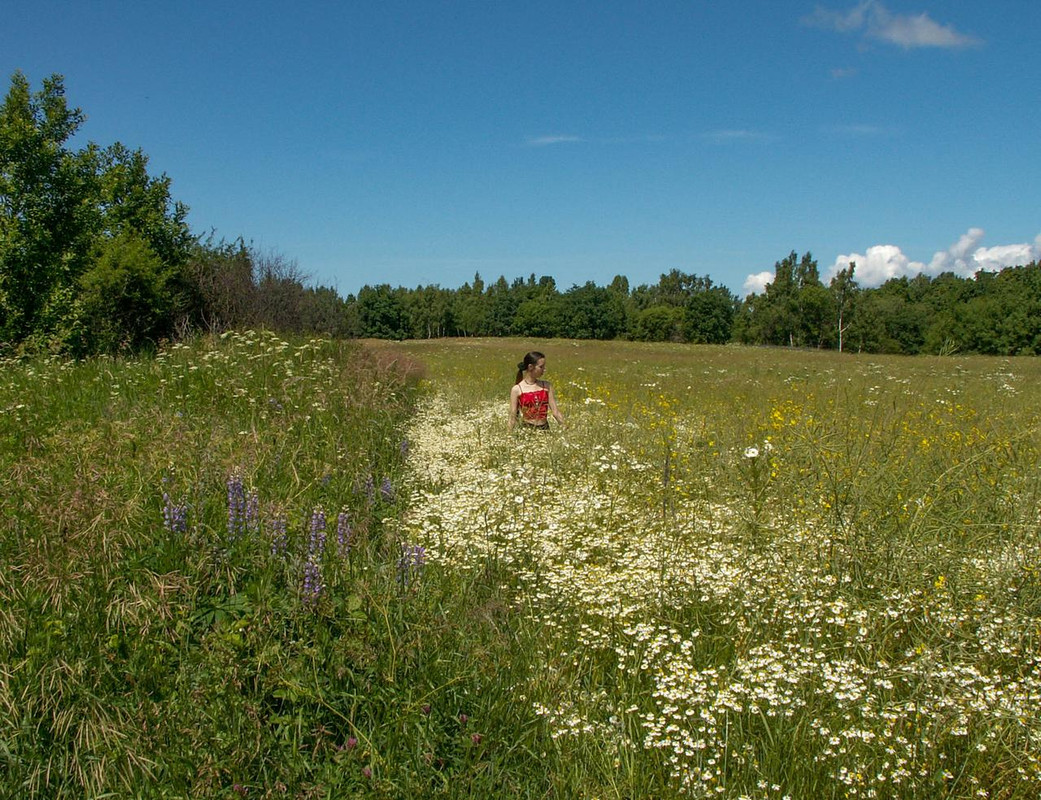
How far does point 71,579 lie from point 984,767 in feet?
13.7

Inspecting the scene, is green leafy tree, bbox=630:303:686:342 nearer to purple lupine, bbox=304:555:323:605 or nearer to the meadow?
the meadow

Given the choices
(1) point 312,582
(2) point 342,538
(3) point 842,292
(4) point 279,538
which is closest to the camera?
(1) point 312,582

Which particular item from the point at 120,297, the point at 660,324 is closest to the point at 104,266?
the point at 120,297

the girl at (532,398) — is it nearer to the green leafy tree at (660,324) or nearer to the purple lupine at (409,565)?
the purple lupine at (409,565)

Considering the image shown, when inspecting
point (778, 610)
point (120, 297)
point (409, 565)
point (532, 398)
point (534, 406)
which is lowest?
point (778, 610)

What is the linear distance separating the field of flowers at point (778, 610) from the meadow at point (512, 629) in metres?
0.02

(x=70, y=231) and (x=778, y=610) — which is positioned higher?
(x=70, y=231)

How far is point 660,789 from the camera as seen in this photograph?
8.36ft

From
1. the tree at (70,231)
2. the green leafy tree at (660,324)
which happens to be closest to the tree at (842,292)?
the green leafy tree at (660,324)

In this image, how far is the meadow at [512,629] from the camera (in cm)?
255

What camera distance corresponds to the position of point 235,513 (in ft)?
12.6

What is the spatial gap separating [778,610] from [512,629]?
1469mm

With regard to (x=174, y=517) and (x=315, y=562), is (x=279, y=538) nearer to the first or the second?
(x=315, y=562)

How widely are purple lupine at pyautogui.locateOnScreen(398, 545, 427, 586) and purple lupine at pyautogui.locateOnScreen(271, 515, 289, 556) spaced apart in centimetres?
64
